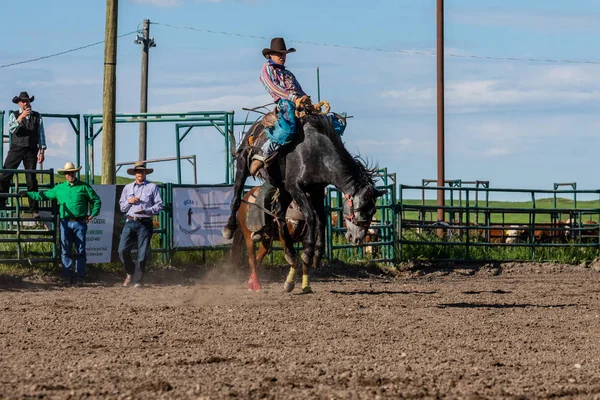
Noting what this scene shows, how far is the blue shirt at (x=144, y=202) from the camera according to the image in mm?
14469

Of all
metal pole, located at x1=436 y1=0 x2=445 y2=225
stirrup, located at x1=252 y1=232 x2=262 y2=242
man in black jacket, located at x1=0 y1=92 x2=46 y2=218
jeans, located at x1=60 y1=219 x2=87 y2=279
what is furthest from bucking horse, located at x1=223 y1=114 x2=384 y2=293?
metal pole, located at x1=436 y1=0 x2=445 y2=225

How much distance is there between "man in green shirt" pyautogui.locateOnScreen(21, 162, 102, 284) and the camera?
14.5 meters

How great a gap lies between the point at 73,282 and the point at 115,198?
1744 millimetres

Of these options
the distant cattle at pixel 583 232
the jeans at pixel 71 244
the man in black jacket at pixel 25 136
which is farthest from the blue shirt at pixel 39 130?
the distant cattle at pixel 583 232

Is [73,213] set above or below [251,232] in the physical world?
above

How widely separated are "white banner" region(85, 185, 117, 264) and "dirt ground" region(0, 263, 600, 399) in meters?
1.07

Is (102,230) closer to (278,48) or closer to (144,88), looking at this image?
(278,48)

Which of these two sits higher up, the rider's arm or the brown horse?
the rider's arm

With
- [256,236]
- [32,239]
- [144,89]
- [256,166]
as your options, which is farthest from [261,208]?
[144,89]

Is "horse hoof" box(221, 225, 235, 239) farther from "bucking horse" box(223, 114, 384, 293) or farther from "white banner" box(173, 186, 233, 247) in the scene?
"white banner" box(173, 186, 233, 247)

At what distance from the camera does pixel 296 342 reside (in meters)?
8.23

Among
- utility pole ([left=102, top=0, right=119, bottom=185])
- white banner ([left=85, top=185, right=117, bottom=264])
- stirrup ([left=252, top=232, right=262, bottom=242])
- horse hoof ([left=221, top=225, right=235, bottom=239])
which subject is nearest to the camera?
horse hoof ([left=221, top=225, right=235, bottom=239])

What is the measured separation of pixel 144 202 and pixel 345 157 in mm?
4635

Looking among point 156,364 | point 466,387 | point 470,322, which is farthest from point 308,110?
point 466,387
